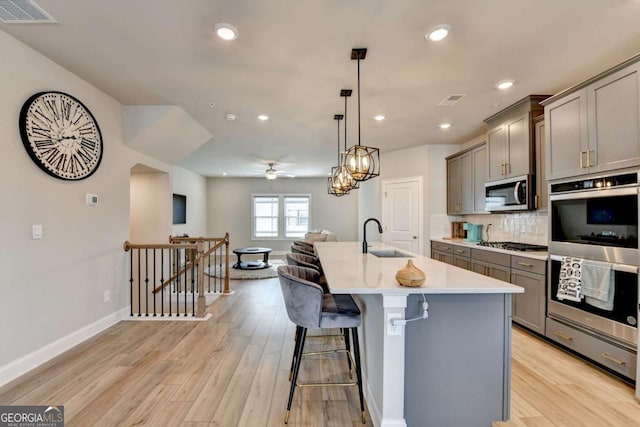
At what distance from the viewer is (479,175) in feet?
14.7

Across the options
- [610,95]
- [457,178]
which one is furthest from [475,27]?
[457,178]

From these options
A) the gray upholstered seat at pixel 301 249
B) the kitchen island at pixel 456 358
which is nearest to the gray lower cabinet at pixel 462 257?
the gray upholstered seat at pixel 301 249

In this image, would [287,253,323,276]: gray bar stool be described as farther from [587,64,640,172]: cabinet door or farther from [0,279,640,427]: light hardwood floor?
[587,64,640,172]: cabinet door

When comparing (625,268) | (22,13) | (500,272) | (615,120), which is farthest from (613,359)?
(22,13)

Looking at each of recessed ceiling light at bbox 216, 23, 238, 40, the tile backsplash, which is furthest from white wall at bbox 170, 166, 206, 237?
the tile backsplash

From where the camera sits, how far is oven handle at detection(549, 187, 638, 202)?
2.18 metres

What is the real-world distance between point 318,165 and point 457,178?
12.0 feet

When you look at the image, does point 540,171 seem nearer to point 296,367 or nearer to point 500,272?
point 500,272

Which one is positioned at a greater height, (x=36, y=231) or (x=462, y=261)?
(x=36, y=231)

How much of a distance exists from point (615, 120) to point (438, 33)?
1.55 m

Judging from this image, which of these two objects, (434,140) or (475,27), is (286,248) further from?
(475,27)

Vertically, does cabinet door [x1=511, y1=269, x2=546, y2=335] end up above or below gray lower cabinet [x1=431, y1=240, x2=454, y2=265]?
below

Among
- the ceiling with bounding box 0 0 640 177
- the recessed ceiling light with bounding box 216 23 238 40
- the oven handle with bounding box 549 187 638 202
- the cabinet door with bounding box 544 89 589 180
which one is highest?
the ceiling with bounding box 0 0 640 177

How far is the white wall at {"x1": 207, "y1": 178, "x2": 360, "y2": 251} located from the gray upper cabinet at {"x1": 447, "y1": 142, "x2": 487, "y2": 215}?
4.85m
